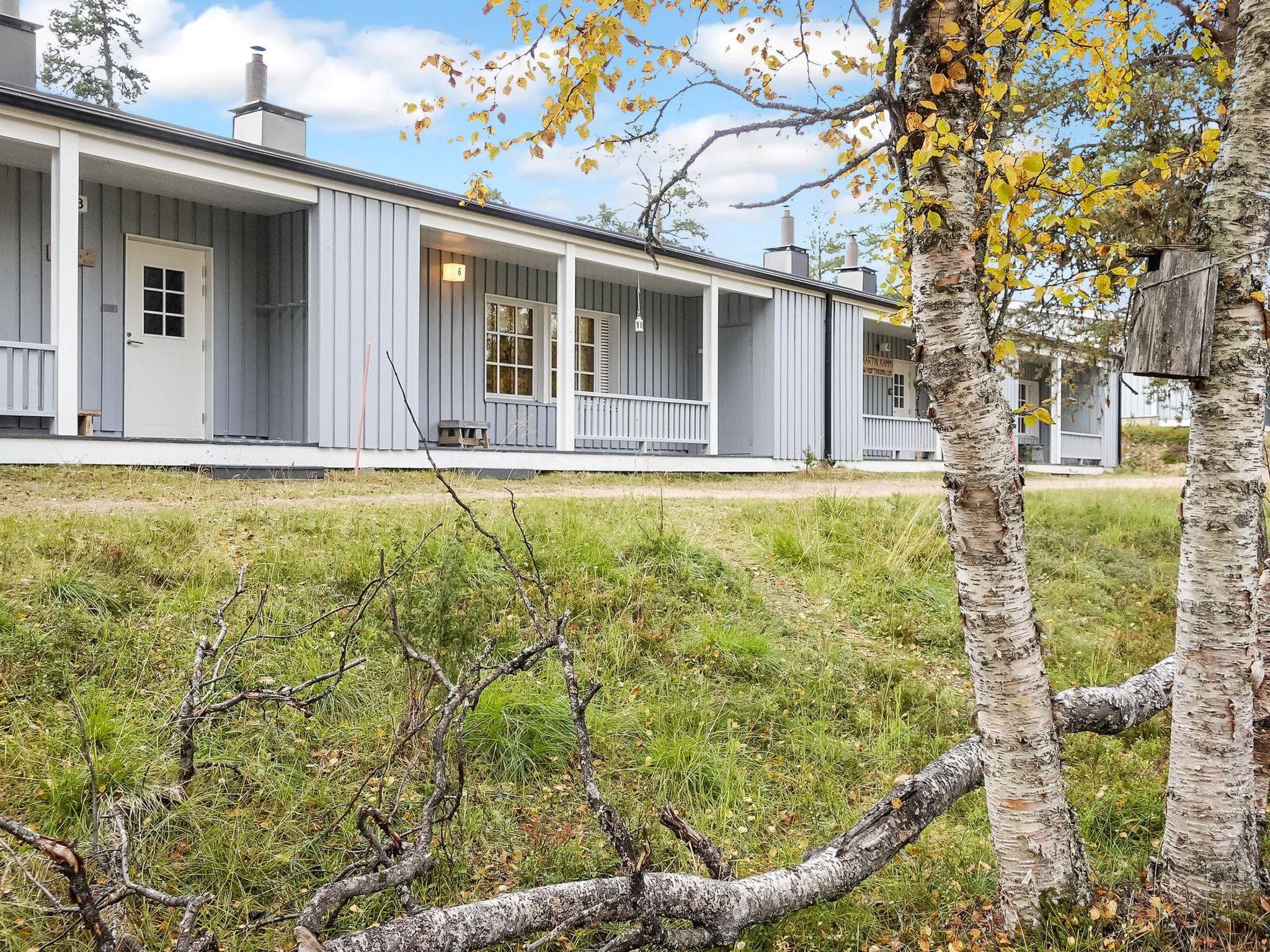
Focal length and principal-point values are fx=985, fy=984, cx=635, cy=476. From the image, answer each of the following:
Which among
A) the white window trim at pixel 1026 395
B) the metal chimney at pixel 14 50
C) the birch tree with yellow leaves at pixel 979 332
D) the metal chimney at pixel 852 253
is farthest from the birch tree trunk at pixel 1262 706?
the white window trim at pixel 1026 395

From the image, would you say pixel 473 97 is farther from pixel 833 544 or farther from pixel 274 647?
pixel 833 544

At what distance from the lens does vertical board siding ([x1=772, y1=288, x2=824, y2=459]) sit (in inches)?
598

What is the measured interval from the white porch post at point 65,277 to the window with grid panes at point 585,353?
7.27 metres

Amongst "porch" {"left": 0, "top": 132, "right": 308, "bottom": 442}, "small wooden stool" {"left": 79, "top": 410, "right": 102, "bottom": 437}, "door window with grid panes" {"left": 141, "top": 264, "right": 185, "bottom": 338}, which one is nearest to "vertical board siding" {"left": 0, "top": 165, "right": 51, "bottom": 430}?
"porch" {"left": 0, "top": 132, "right": 308, "bottom": 442}

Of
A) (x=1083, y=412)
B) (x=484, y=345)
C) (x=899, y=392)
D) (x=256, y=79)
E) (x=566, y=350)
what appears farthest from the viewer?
(x=1083, y=412)

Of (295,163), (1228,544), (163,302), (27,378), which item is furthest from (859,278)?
(1228,544)

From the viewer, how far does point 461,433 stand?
1209cm

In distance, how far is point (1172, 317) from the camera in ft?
9.35

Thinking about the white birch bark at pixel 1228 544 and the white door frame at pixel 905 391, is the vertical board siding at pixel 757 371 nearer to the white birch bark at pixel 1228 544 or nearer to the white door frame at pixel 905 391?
the white door frame at pixel 905 391

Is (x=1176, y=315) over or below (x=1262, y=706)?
over

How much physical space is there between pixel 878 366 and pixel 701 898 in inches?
692

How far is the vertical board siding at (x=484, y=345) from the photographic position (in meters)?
12.4

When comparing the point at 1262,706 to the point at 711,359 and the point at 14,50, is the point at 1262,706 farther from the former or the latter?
the point at 711,359

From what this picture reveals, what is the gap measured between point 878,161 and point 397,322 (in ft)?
23.1
